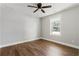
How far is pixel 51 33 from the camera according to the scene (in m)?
1.63

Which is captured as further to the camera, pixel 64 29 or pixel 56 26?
pixel 64 29

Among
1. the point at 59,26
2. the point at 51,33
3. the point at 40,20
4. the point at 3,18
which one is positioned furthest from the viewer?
the point at 3,18

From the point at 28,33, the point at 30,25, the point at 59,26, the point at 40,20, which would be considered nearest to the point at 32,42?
the point at 28,33

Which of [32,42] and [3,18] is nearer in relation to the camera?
[32,42]

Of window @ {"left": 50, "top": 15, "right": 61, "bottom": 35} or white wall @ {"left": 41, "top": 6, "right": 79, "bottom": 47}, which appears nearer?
window @ {"left": 50, "top": 15, "right": 61, "bottom": 35}

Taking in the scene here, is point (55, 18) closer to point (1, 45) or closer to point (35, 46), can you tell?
point (35, 46)

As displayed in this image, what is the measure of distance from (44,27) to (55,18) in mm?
330

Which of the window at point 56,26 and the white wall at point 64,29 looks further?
the white wall at point 64,29

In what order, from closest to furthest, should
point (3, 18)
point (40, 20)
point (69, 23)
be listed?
1. point (40, 20)
2. point (69, 23)
3. point (3, 18)

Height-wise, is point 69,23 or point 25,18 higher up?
point 25,18

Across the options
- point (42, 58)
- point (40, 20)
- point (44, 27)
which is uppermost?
point (40, 20)

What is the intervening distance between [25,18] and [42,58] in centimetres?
116

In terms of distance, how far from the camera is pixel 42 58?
2.91 feet

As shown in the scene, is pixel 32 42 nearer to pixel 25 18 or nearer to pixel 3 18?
pixel 25 18
